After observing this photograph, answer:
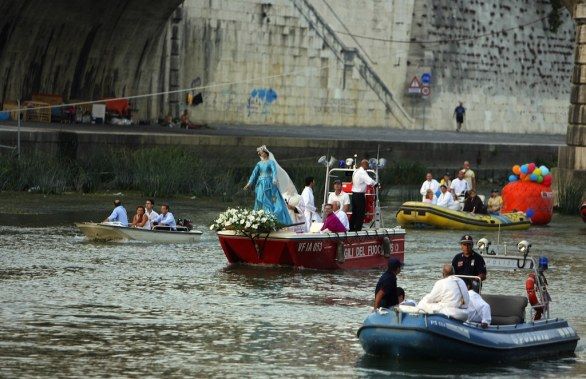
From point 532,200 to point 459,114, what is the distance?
24.5 meters

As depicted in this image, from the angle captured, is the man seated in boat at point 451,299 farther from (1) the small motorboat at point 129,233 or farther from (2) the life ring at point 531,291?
(1) the small motorboat at point 129,233

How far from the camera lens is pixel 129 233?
101ft

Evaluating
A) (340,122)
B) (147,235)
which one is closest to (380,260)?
(147,235)

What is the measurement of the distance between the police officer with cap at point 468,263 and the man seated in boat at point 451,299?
1.73m

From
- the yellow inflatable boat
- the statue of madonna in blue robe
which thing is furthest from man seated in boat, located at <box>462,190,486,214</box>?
the statue of madonna in blue robe

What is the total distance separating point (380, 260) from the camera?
2853 centimetres

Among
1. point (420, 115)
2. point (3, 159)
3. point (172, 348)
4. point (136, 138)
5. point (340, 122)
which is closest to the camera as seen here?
point (172, 348)

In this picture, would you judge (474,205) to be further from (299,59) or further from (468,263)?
(299,59)

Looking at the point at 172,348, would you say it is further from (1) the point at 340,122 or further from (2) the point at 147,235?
(1) the point at 340,122

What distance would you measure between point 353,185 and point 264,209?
12.5 feet

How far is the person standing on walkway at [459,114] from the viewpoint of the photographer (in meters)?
64.8

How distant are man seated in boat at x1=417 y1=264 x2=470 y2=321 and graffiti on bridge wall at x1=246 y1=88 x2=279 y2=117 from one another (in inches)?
1480

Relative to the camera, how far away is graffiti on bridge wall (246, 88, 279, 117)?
185ft

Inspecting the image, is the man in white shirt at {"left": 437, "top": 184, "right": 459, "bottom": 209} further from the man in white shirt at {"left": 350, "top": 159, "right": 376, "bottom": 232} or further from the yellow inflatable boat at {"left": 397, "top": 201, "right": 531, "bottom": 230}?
the man in white shirt at {"left": 350, "top": 159, "right": 376, "bottom": 232}
